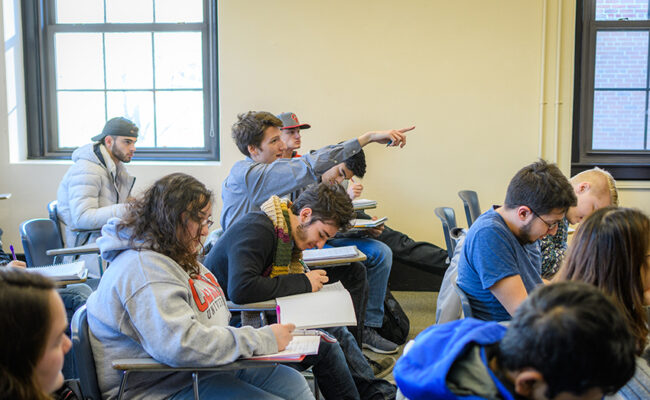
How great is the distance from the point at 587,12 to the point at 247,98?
8.78 feet

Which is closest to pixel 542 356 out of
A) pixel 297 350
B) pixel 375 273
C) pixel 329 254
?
pixel 297 350

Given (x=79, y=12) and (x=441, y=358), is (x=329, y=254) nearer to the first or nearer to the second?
(x=441, y=358)

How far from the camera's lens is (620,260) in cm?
153

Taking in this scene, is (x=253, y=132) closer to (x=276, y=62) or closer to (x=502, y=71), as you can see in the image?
(x=276, y=62)

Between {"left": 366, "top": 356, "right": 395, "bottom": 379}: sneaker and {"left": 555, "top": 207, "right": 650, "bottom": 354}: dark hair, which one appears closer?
{"left": 555, "top": 207, "right": 650, "bottom": 354}: dark hair

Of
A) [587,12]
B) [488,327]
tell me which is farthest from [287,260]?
[587,12]

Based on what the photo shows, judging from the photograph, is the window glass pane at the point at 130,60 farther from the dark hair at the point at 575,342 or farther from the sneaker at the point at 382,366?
the dark hair at the point at 575,342

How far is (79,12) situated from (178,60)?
87 cm

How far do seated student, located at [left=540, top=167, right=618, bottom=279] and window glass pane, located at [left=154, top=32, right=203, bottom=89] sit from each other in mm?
3024

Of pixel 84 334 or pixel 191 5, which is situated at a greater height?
pixel 191 5

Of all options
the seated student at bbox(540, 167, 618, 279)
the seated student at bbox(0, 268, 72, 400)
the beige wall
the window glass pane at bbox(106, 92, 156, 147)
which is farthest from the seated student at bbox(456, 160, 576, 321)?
the window glass pane at bbox(106, 92, 156, 147)

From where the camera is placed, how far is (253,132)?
3.04 meters

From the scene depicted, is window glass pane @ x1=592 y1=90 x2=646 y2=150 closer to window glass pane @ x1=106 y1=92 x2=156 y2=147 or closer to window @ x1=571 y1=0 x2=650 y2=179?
window @ x1=571 y1=0 x2=650 y2=179

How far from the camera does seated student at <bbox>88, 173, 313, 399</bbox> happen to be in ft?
5.03
